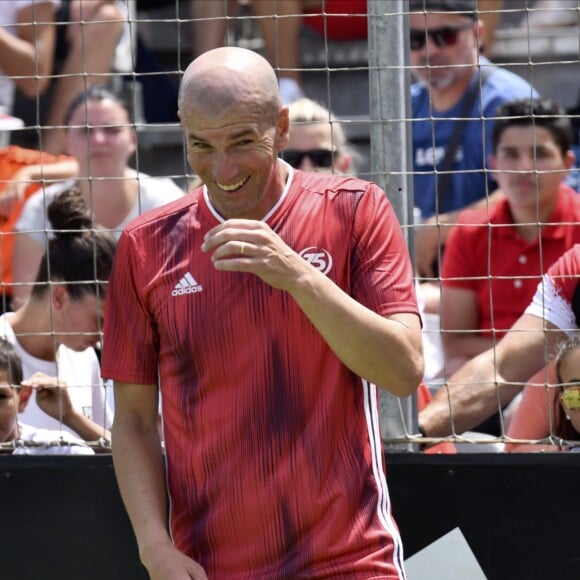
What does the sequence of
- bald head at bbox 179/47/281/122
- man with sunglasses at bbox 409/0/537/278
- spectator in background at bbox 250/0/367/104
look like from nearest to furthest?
bald head at bbox 179/47/281/122 → man with sunglasses at bbox 409/0/537/278 → spectator in background at bbox 250/0/367/104

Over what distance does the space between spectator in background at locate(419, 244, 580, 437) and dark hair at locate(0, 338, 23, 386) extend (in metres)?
1.35

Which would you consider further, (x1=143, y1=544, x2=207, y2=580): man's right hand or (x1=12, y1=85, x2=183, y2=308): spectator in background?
(x1=12, y1=85, x2=183, y2=308): spectator in background

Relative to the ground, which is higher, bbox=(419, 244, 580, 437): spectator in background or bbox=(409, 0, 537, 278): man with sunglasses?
bbox=(409, 0, 537, 278): man with sunglasses

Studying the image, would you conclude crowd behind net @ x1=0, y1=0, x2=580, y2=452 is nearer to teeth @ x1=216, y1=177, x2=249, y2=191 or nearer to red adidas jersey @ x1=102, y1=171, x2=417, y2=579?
red adidas jersey @ x1=102, y1=171, x2=417, y2=579

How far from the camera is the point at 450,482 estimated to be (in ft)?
12.3

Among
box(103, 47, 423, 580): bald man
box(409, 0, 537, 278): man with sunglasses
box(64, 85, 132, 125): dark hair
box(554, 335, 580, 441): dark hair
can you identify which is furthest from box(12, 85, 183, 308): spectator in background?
box(103, 47, 423, 580): bald man

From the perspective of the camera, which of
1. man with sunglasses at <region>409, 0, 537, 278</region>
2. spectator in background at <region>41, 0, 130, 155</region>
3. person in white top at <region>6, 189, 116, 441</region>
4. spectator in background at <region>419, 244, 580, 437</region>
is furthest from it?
spectator in background at <region>41, 0, 130, 155</region>

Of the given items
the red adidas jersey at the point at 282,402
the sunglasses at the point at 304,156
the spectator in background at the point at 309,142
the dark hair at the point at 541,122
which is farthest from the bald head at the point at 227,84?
the dark hair at the point at 541,122

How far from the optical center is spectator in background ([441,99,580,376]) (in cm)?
507

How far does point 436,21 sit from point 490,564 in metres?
3.07

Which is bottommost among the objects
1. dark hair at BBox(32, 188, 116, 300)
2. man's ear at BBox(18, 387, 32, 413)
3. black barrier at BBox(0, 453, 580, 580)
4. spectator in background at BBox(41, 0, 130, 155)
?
black barrier at BBox(0, 453, 580, 580)

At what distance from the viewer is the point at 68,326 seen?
451 centimetres

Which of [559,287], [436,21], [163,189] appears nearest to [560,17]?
[436,21]

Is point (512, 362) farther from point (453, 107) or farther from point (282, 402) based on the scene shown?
point (453, 107)
